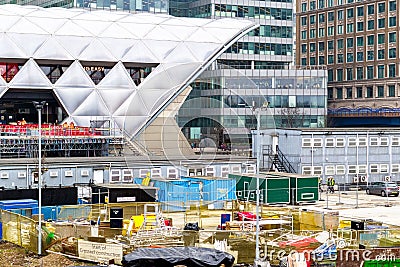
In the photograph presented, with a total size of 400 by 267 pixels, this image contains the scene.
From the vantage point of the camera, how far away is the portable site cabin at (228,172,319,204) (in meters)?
53.7

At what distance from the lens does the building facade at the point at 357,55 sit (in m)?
129

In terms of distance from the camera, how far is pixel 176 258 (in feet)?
95.8

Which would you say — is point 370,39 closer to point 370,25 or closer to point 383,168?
point 370,25

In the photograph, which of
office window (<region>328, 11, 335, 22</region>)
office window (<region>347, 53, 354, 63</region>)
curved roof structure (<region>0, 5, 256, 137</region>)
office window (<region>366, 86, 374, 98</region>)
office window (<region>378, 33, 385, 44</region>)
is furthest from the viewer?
office window (<region>328, 11, 335, 22</region>)

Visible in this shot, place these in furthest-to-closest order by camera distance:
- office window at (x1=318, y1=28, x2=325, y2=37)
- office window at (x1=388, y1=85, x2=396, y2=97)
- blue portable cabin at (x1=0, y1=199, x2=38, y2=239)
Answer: office window at (x1=318, y1=28, x2=325, y2=37), office window at (x1=388, y1=85, x2=396, y2=97), blue portable cabin at (x1=0, y1=199, x2=38, y2=239)

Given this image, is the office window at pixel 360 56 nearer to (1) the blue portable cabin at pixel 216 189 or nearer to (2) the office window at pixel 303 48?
(2) the office window at pixel 303 48

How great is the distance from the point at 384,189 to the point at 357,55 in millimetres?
79006

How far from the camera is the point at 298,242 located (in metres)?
33.7

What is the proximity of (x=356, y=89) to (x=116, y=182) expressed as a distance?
83950mm

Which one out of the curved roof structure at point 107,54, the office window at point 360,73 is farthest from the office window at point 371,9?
the curved roof structure at point 107,54

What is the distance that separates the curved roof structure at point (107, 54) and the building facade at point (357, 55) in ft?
186

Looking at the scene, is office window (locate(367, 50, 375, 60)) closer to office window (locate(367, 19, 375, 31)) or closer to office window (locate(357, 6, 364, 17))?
office window (locate(367, 19, 375, 31))

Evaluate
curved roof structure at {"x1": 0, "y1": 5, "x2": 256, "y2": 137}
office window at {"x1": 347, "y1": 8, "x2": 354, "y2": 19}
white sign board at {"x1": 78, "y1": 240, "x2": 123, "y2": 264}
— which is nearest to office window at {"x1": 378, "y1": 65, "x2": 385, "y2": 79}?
office window at {"x1": 347, "y1": 8, "x2": 354, "y2": 19}

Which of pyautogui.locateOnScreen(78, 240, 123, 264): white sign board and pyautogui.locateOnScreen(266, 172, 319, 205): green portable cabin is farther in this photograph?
pyautogui.locateOnScreen(266, 172, 319, 205): green portable cabin
